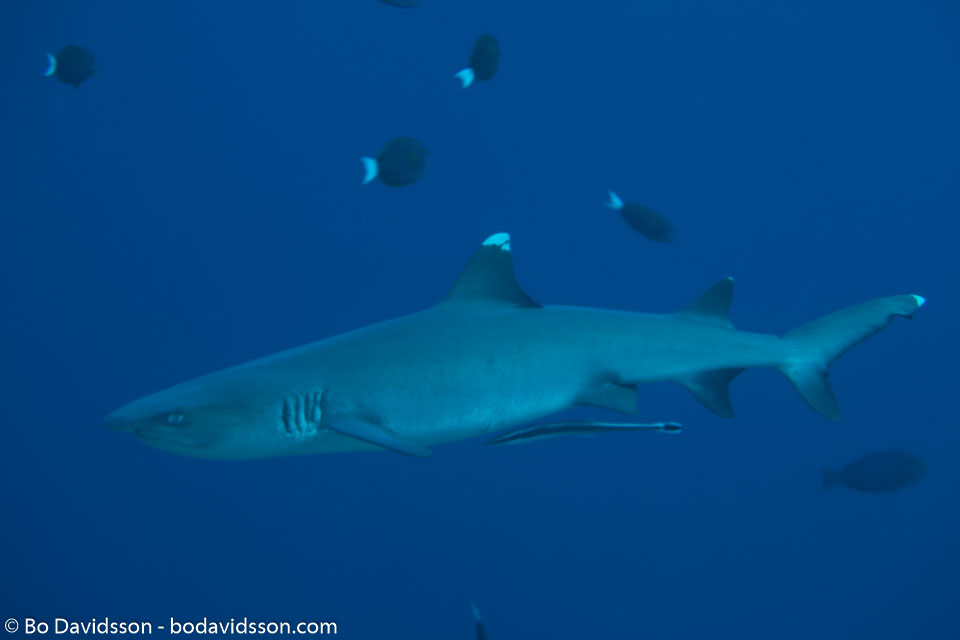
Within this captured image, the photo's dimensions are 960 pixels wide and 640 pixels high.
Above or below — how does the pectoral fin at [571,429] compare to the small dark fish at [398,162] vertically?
below

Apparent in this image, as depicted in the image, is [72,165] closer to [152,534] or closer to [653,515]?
[152,534]

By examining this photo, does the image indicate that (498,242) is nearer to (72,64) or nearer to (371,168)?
(371,168)

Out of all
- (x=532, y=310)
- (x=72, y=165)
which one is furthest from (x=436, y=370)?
(x=72, y=165)

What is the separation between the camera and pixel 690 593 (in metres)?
9.24

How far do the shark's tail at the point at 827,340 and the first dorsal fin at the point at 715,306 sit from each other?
36 cm

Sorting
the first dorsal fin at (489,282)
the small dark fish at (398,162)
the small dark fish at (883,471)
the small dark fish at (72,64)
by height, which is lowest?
the small dark fish at (883,471)

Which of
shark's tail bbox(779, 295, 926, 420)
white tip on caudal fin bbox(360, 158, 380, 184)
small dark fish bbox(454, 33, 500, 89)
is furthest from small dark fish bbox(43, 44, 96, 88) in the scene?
shark's tail bbox(779, 295, 926, 420)

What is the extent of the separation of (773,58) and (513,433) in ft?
42.5

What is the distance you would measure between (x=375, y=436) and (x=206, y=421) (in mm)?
672

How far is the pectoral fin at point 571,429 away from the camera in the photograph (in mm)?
2547

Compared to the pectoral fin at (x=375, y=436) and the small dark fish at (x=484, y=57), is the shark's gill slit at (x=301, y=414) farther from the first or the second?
the small dark fish at (x=484, y=57)

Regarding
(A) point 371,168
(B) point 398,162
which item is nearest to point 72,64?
(A) point 371,168

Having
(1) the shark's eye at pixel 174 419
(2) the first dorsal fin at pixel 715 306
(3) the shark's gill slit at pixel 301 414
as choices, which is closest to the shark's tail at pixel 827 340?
(2) the first dorsal fin at pixel 715 306

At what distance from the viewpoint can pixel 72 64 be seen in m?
5.68
